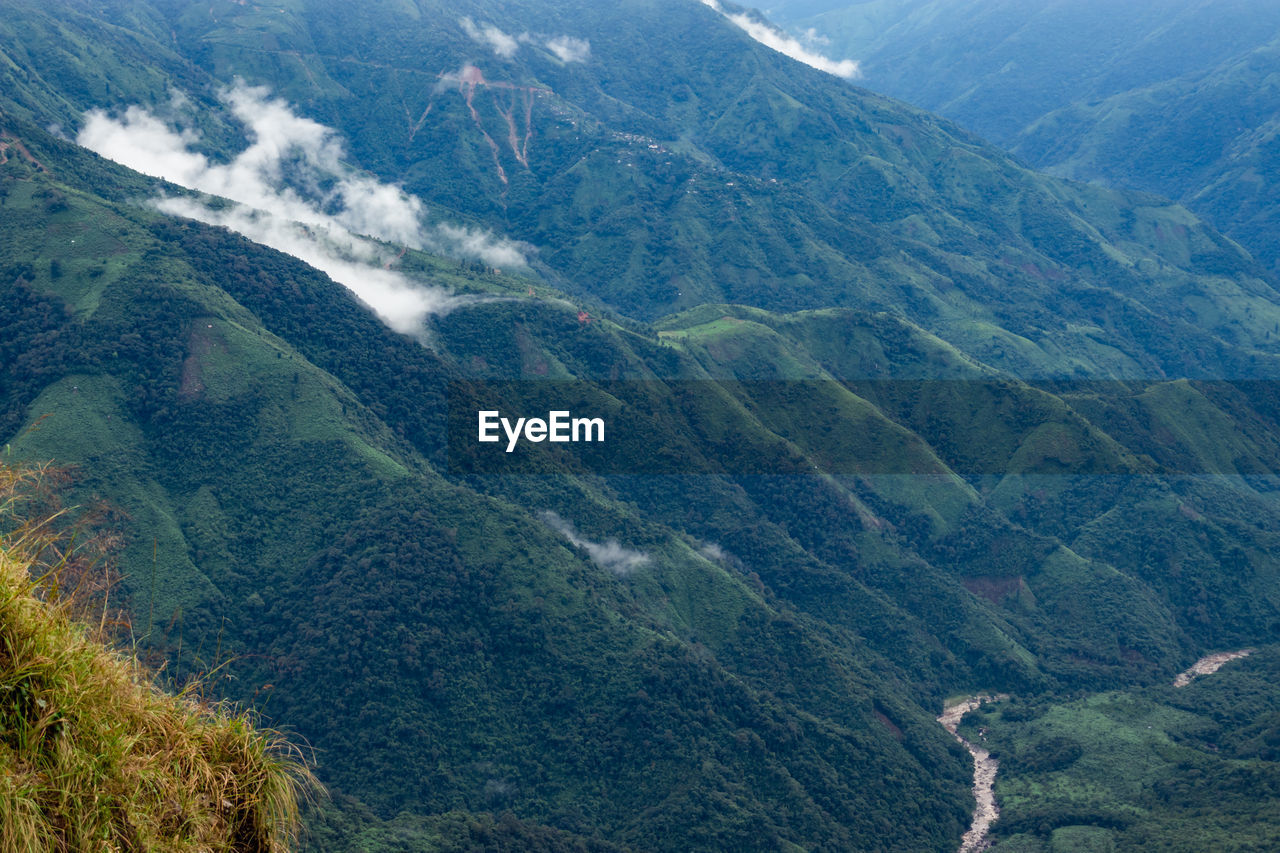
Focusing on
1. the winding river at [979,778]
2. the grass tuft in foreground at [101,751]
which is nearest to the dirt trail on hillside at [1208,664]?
the winding river at [979,778]

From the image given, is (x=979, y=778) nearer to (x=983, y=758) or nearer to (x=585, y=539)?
(x=983, y=758)

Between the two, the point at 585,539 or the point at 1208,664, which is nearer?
the point at 585,539

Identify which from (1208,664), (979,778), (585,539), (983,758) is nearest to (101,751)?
(585,539)

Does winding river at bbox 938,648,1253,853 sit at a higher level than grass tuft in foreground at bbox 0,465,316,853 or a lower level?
higher

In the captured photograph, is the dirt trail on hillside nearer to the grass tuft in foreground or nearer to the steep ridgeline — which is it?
the steep ridgeline

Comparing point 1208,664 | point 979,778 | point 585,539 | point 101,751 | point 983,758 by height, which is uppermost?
point 1208,664

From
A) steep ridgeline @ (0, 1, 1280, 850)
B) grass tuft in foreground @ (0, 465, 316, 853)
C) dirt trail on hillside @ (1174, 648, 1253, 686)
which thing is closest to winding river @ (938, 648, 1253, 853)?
dirt trail on hillside @ (1174, 648, 1253, 686)

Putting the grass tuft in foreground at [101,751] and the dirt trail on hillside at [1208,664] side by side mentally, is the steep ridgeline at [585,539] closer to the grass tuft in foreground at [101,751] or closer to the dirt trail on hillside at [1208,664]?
the dirt trail on hillside at [1208,664]

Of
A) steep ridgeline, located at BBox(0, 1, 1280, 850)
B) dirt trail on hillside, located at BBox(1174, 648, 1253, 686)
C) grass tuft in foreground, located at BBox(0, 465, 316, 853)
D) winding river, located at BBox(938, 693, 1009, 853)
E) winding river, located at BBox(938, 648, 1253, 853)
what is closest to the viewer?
grass tuft in foreground, located at BBox(0, 465, 316, 853)
